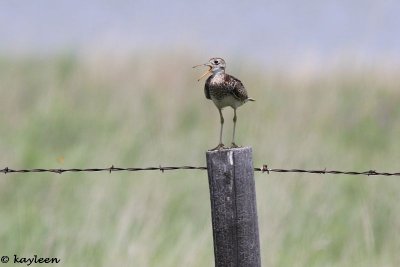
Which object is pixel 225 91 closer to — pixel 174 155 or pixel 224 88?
pixel 224 88

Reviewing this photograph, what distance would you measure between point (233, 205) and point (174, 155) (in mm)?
5693

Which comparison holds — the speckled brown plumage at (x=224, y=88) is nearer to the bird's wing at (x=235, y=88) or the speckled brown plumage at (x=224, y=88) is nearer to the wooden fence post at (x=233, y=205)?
the bird's wing at (x=235, y=88)

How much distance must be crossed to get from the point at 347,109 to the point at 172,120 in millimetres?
2479

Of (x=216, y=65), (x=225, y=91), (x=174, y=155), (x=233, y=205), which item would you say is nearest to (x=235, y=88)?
(x=225, y=91)

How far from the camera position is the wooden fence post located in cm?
382

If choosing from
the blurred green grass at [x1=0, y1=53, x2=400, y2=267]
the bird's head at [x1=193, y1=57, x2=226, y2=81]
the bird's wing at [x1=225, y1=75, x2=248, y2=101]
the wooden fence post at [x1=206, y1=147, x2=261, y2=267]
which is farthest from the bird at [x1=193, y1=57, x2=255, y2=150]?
the blurred green grass at [x1=0, y1=53, x2=400, y2=267]

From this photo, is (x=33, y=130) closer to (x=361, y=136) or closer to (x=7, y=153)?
(x=7, y=153)

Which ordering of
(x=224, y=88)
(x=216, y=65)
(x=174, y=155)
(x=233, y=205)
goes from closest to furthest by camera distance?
(x=233, y=205) < (x=224, y=88) < (x=216, y=65) < (x=174, y=155)

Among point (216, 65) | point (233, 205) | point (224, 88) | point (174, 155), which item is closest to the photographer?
point (233, 205)

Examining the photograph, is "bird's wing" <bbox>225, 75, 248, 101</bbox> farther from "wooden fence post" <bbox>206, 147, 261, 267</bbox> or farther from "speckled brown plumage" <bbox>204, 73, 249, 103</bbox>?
"wooden fence post" <bbox>206, 147, 261, 267</bbox>

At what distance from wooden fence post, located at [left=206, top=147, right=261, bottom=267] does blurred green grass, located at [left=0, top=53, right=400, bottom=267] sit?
270cm

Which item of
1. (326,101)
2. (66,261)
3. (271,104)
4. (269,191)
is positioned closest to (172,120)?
(271,104)

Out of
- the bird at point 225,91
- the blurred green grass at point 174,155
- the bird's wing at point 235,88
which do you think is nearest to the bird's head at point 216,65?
the bird at point 225,91

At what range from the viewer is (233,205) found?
12.6 feet
